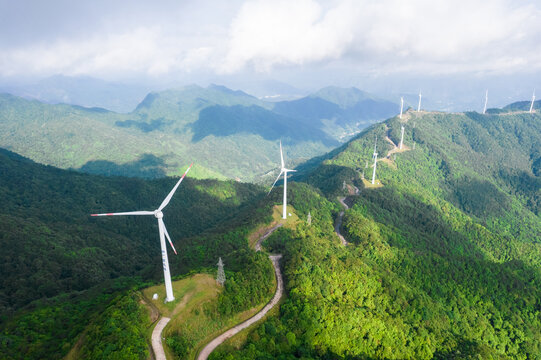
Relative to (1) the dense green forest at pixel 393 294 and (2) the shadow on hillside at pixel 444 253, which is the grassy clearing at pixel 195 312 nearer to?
(1) the dense green forest at pixel 393 294

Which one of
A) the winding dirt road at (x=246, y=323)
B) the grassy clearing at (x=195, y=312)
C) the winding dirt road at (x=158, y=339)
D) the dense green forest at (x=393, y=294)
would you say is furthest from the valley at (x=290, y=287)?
the winding dirt road at (x=158, y=339)

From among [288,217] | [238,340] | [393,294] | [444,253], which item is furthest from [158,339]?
[444,253]

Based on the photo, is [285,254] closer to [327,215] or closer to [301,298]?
[301,298]

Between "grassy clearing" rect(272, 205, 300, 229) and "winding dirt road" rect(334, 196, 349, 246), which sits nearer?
"grassy clearing" rect(272, 205, 300, 229)

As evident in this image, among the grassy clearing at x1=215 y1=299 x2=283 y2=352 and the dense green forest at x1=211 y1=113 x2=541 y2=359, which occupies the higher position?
the grassy clearing at x1=215 y1=299 x2=283 y2=352

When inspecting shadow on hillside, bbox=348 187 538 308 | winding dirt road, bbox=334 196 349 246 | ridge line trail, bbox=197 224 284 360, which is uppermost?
ridge line trail, bbox=197 224 284 360

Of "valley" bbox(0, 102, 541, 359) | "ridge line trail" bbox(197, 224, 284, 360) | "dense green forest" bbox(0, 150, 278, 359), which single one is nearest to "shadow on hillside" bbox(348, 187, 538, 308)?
"valley" bbox(0, 102, 541, 359)

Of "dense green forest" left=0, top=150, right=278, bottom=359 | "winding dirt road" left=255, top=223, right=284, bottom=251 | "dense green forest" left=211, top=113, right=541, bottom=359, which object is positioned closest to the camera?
"dense green forest" left=0, top=150, right=278, bottom=359

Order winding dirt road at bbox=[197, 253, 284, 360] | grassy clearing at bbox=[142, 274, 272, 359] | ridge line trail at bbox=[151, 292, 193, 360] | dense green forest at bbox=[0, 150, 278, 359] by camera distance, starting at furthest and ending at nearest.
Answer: dense green forest at bbox=[0, 150, 278, 359] < grassy clearing at bbox=[142, 274, 272, 359] < winding dirt road at bbox=[197, 253, 284, 360] < ridge line trail at bbox=[151, 292, 193, 360]

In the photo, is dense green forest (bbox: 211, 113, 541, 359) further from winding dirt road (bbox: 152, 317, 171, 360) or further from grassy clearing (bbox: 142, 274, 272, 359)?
winding dirt road (bbox: 152, 317, 171, 360)
